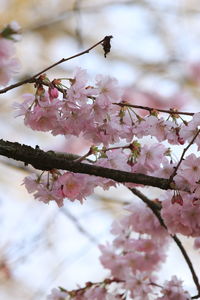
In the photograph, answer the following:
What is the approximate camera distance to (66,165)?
3.65 feet

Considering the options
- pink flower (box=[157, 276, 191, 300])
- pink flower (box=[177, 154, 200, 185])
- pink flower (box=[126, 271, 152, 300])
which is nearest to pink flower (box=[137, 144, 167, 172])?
pink flower (box=[177, 154, 200, 185])

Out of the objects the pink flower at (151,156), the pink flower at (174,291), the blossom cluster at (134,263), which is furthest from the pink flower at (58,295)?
the pink flower at (151,156)

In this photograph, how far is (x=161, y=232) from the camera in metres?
1.75

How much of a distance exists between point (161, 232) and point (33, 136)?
299 cm

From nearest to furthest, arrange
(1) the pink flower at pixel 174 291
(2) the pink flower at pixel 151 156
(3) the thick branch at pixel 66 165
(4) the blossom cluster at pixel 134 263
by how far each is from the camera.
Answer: (3) the thick branch at pixel 66 165, (2) the pink flower at pixel 151 156, (1) the pink flower at pixel 174 291, (4) the blossom cluster at pixel 134 263

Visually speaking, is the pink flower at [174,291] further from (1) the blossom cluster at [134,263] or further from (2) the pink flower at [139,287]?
(2) the pink flower at [139,287]

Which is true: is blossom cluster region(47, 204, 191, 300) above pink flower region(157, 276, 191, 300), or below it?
above

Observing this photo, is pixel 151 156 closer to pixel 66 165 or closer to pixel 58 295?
pixel 66 165

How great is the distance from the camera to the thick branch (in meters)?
1.10

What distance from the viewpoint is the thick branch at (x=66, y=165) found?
110 cm

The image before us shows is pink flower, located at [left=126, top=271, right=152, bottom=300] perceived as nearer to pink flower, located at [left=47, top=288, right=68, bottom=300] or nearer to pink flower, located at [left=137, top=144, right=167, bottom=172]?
pink flower, located at [left=47, top=288, right=68, bottom=300]

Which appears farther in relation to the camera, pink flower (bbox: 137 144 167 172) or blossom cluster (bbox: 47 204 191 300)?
blossom cluster (bbox: 47 204 191 300)

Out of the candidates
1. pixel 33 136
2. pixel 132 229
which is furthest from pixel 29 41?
pixel 132 229

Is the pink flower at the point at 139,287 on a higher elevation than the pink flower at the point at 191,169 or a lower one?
higher
